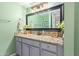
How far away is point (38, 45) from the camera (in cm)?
115

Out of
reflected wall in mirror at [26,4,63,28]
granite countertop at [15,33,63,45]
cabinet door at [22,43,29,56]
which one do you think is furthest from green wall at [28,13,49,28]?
cabinet door at [22,43,29,56]

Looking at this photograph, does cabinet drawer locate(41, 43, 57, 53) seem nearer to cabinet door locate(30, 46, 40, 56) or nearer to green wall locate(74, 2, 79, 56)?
cabinet door locate(30, 46, 40, 56)

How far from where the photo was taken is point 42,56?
1150 millimetres

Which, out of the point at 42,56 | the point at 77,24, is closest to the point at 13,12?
the point at 42,56

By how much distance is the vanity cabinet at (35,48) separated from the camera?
1096 millimetres

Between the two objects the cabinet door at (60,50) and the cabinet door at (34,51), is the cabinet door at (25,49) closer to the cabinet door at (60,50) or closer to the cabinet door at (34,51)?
the cabinet door at (34,51)

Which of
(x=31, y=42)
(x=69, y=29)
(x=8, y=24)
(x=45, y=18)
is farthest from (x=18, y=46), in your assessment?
(x=69, y=29)

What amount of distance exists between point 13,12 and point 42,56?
527 mm

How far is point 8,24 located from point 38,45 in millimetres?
372

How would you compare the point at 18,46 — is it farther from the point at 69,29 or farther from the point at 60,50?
the point at 69,29

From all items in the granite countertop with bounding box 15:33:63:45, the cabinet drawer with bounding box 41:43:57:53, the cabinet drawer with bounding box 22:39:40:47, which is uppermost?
the granite countertop with bounding box 15:33:63:45

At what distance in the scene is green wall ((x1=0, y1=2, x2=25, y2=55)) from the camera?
115cm

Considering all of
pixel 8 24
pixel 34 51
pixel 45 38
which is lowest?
pixel 34 51

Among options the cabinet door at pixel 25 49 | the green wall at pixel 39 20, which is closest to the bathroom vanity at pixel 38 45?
the cabinet door at pixel 25 49
